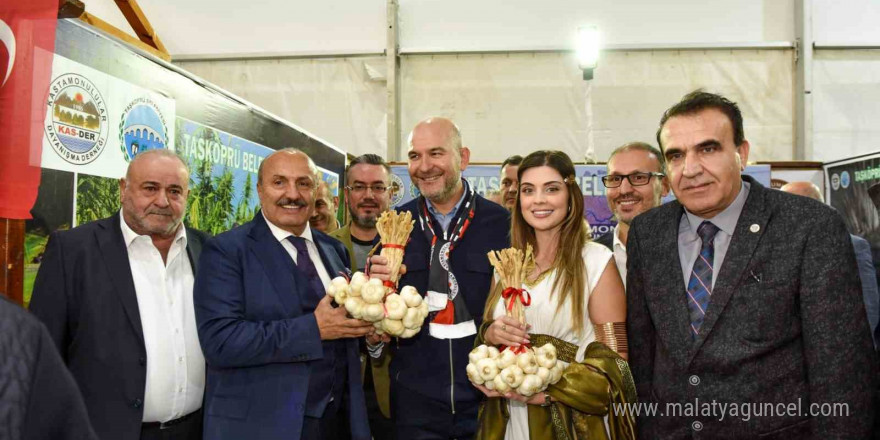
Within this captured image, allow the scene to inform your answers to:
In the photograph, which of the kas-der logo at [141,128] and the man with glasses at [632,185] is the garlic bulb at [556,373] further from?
the kas-der logo at [141,128]

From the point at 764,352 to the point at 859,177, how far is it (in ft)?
22.9

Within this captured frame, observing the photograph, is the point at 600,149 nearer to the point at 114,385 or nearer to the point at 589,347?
the point at 589,347

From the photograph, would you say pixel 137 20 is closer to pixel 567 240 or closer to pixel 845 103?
pixel 567 240

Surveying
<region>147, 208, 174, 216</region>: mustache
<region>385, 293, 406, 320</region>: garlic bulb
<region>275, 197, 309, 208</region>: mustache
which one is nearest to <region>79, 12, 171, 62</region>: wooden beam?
Result: <region>147, 208, 174, 216</region>: mustache

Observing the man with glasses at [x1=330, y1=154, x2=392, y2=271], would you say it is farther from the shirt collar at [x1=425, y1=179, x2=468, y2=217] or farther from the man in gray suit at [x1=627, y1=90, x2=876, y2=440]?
the man in gray suit at [x1=627, y1=90, x2=876, y2=440]

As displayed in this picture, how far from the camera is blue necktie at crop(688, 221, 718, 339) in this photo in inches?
80.2

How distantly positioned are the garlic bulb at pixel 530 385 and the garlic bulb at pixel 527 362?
22 millimetres

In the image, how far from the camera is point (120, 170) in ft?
10.8

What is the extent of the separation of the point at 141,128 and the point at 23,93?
112cm

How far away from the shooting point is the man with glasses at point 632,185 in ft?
11.5

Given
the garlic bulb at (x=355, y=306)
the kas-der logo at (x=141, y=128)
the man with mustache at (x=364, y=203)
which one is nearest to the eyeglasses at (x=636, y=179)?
the man with mustache at (x=364, y=203)

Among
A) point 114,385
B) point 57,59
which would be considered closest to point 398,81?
point 57,59

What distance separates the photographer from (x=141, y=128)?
11.5 feet

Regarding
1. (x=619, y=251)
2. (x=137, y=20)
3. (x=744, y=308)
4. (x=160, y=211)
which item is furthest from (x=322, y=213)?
(x=744, y=308)
